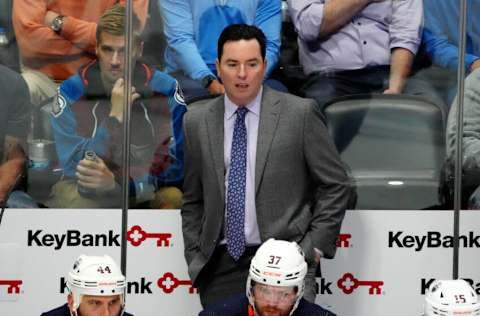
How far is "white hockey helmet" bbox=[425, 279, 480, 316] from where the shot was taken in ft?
19.1

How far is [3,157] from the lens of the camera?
7027 millimetres

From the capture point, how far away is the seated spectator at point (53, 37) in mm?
7000

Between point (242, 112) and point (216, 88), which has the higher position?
point (216, 88)

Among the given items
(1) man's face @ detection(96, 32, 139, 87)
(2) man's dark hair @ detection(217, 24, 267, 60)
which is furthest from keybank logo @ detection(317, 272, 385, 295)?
(1) man's face @ detection(96, 32, 139, 87)

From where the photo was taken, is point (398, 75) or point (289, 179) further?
point (398, 75)

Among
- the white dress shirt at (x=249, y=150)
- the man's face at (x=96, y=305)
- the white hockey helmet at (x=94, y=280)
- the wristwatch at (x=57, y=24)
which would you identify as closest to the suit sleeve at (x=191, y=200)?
the white dress shirt at (x=249, y=150)

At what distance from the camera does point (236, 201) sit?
647 cm

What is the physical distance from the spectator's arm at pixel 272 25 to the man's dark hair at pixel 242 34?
1.72 feet

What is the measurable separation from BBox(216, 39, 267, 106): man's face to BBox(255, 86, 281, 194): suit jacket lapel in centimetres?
10

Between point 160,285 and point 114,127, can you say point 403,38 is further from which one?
point 160,285

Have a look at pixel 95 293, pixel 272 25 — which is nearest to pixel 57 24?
pixel 272 25

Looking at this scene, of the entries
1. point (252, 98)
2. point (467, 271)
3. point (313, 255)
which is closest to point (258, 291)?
point (313, 255)

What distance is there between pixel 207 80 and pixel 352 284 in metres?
1.23

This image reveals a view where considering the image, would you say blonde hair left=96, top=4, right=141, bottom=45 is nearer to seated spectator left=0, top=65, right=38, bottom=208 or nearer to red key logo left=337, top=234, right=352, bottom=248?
seated spectator left=0, top=65, right=38, bottom=208
